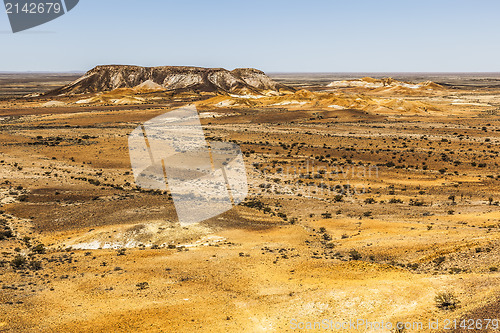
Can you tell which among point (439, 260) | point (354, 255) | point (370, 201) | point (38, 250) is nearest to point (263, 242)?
point (354, 255)

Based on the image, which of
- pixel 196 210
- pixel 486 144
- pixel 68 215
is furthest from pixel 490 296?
pixel 486 144

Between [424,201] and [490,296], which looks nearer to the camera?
[490,296]

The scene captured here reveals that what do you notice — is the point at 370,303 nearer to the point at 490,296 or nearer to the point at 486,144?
the point at 490,296

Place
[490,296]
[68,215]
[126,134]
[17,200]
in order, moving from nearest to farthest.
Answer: [490,296] < [68,215] < [17,200] < [126,134]

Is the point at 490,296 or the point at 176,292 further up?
the point at 490,296

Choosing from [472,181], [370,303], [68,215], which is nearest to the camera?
[370,303]

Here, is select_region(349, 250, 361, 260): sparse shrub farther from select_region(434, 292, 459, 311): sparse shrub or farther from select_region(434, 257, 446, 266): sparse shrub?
select_region(434, 292, 459, 311): sparse shrub
